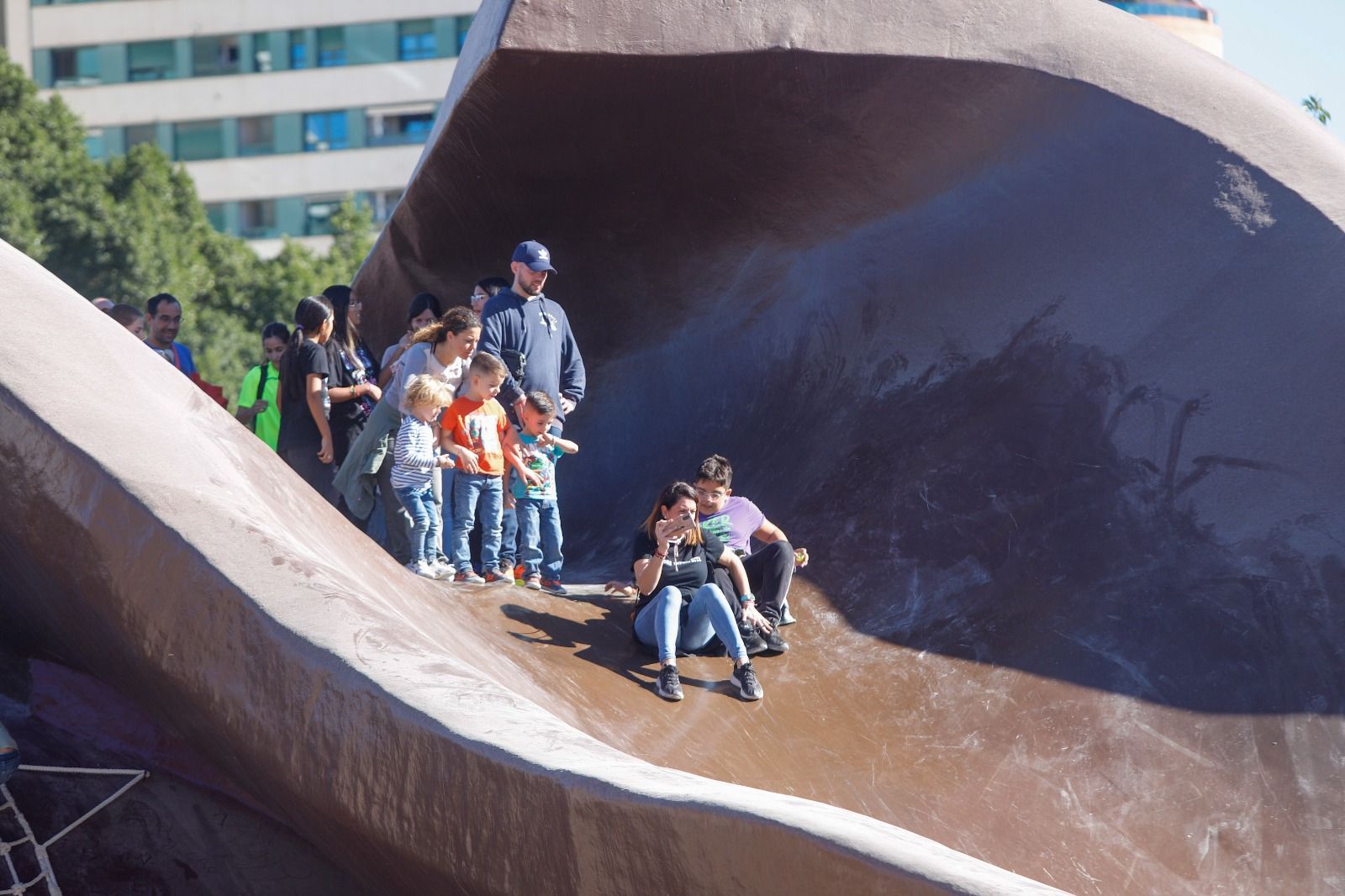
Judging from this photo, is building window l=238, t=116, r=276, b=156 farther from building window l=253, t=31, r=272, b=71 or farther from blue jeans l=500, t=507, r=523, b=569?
blue jeans l=500, t=507, r=523, b=569

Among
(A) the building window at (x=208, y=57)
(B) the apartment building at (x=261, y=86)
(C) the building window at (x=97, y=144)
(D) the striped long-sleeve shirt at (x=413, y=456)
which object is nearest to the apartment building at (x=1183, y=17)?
(B) the apartment building at (x=261, y=86)

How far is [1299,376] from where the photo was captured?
22.1 ft

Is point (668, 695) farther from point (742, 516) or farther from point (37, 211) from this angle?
point (37, 211)

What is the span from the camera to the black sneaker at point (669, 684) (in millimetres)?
5902

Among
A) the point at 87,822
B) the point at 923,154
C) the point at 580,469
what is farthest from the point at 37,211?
the point at 87,822

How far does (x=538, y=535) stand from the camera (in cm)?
689

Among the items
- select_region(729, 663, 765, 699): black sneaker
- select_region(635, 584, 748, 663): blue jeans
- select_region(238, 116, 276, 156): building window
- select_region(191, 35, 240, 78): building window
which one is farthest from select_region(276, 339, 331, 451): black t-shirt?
select_region(191, 35, 240, 78): building window

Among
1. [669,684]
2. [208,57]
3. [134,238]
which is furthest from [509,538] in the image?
[208,57]

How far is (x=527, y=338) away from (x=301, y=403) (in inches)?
44.7

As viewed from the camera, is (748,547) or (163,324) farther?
(163,324)

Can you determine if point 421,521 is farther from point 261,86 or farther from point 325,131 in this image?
point 261,86

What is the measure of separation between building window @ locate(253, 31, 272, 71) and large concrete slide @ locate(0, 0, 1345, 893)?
1510 inches

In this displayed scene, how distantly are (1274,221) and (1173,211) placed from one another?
1.68ft

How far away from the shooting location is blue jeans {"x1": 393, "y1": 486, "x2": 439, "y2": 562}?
6.50m
